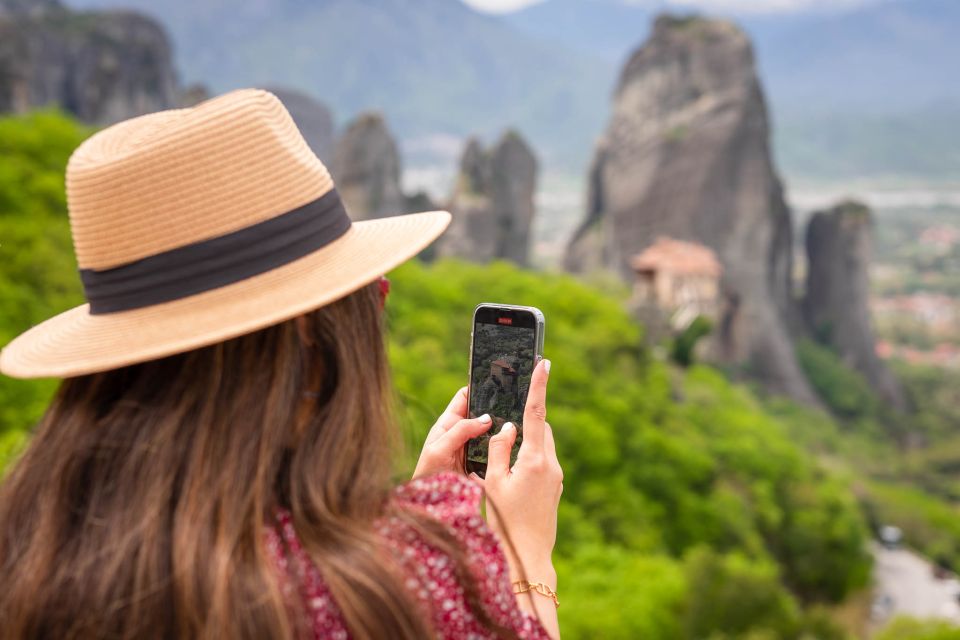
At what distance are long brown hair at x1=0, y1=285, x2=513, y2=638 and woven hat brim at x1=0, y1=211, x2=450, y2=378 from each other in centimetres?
5

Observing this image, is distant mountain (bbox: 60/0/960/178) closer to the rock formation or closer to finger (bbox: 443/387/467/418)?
the rock formation

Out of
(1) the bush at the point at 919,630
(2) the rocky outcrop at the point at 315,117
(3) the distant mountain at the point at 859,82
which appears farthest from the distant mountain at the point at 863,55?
(1) the bush at the point at 919,630

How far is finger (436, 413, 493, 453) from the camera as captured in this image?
1.69 meters

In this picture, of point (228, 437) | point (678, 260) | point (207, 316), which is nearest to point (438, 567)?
point (228, 437)

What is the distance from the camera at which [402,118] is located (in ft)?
422

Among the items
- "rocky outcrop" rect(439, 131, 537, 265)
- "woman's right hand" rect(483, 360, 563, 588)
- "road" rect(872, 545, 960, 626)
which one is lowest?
"road" rect(872, 545, 960, 626)

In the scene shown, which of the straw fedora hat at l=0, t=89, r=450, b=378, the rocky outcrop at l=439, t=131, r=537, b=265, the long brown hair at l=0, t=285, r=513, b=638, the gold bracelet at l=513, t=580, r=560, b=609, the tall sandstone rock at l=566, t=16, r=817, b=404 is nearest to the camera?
the long brown hair at l=0, t=285, r=513, b=638

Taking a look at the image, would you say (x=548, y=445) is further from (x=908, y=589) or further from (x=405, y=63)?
(x=405, y=63)

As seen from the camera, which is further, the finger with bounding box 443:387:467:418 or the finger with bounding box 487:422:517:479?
the finger with bounding box 443:387:467:418

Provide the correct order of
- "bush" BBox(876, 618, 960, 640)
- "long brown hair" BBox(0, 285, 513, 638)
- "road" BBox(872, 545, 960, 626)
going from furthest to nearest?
1. "road" BBox(872, 545, 960, 626)
2. "bush" BBox(876, 618, 960, 640)
3. "long brown hair" BBox(0, 285, 513, 638)

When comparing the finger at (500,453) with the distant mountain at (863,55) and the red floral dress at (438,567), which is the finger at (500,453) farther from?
the distant mountain at (863,55)

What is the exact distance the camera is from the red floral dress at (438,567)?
1.20m

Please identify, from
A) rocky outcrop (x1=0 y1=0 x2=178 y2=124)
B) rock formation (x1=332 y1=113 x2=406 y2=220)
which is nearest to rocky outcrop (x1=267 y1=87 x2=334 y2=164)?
rocky outcrop (x1=0 y1=0 x2=178 y2=124)

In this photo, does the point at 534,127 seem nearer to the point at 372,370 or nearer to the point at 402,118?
the point at 402,118
